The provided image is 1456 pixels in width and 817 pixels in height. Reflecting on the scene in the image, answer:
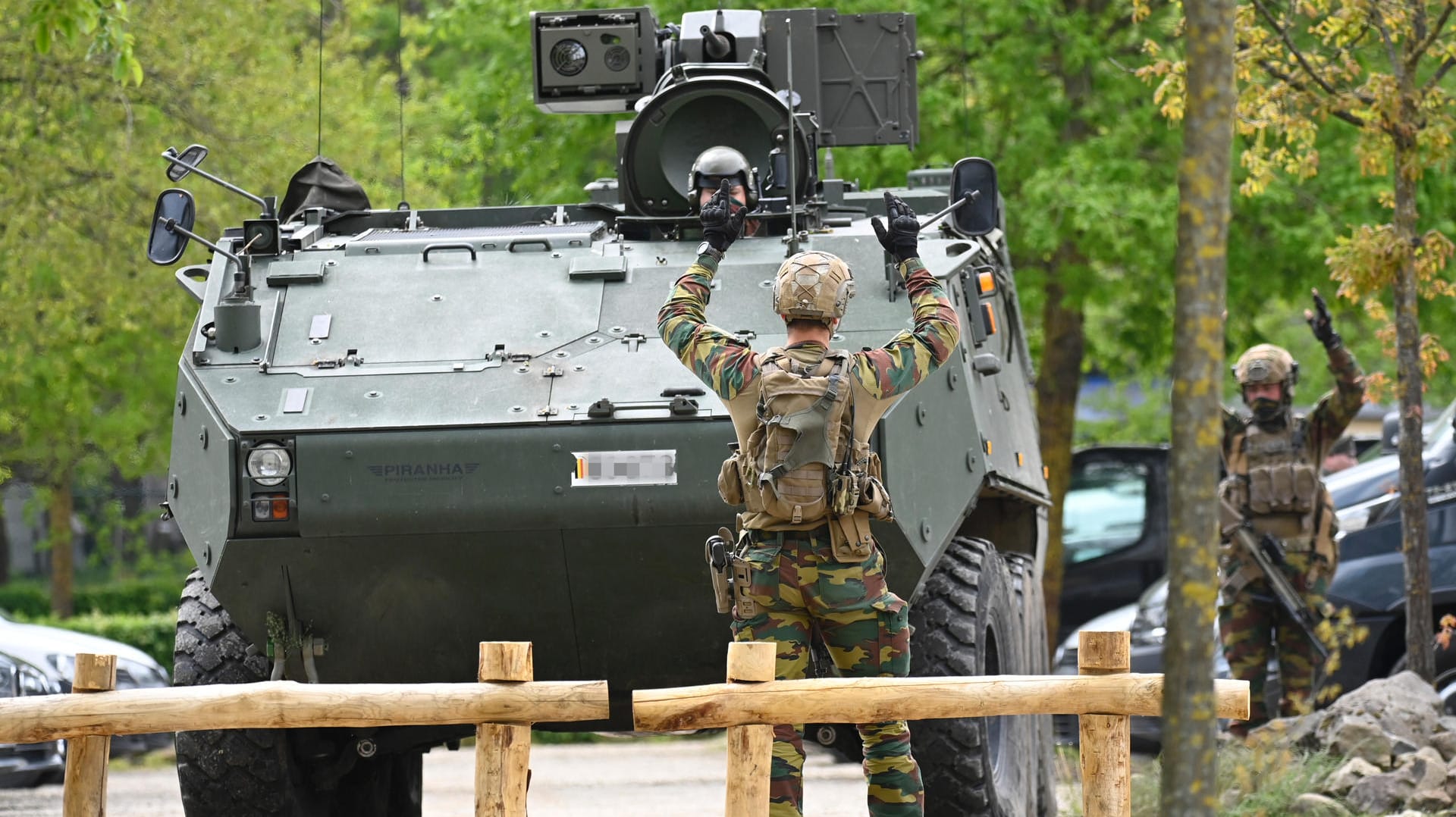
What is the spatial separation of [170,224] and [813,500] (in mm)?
3011

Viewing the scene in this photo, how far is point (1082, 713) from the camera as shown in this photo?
6.17 meters

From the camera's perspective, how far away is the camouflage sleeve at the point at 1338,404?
10203 mm

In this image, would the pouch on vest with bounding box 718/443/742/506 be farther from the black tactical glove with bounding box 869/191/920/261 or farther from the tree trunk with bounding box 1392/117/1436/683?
the tree trunk with bounding box 1392/117/1436/683

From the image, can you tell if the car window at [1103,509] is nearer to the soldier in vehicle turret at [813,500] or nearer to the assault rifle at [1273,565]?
the assault rifle at [1273,565]

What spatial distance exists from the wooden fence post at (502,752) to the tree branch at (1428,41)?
5.58m

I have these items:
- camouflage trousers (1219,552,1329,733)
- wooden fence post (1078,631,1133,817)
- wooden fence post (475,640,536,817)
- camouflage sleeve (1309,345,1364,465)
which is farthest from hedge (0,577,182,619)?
wooden fence post (1078,631,1133,817)

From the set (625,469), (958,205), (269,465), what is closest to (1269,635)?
(958,205)

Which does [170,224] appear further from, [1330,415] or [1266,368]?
[1330,415]

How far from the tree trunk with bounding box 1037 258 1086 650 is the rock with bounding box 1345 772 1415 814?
7.01 metres

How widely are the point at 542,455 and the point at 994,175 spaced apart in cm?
216

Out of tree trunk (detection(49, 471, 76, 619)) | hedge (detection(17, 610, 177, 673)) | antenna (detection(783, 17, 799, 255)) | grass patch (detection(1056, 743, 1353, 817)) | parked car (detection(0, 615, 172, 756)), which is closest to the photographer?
antenna (detection(783, 17, 799, 255))

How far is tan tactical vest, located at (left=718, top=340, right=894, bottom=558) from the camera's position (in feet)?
21.3

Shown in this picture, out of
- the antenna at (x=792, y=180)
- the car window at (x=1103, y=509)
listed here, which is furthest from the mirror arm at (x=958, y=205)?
the car window at (x=1103, y=509)

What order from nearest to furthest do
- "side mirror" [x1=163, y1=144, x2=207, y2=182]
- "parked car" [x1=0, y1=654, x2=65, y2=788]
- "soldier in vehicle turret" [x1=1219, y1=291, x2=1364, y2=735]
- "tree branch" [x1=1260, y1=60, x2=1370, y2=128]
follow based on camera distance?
"side mirror" [x1=163, y1=144, x2=207, y2=182] < "tree branch" [x1=1260, y1=60, x2=1370, y2=128] < "soldier in vehicle turret" [x1=1219, y1=291, x2=1364, y2=735] < "parked car" [x1=0, y1=654, x2=65, y2=788]
